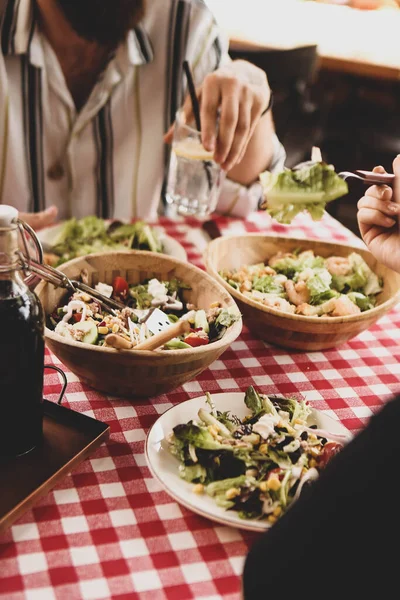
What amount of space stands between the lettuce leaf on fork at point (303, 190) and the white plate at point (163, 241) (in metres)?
0.32

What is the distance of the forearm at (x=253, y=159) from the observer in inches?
97.0

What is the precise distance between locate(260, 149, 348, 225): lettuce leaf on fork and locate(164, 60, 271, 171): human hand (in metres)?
0.25

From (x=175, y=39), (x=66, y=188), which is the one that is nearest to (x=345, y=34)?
(x=175, y=39)

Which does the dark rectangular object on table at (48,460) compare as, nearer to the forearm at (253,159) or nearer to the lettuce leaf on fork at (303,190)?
the lettuce leaf on fork at (303,190)

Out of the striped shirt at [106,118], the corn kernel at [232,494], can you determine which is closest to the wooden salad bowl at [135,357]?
the corn kernel at [232,494]

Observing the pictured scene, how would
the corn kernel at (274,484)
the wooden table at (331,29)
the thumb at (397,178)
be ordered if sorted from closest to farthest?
the corn kernel at (274,484), the thumb at (397,178), the wooden table at (331,29)

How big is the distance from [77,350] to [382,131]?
421 centimetres

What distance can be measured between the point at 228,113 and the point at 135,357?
1.01 meters

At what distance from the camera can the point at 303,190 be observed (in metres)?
1.68

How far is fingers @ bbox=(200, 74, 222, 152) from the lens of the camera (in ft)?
6.21

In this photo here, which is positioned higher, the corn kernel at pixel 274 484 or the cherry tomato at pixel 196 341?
the cherry tomato at pixel 196 341

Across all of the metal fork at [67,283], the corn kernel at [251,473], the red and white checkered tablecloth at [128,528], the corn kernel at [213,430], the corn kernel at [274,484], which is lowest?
the red and white checkered tablecloth at [128,528]

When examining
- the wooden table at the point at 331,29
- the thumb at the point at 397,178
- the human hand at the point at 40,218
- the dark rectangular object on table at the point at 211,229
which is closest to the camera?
the thumb at the point at 397,178

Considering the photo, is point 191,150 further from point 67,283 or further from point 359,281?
point 67,283
